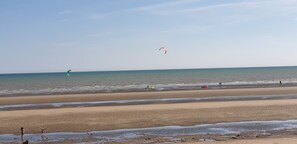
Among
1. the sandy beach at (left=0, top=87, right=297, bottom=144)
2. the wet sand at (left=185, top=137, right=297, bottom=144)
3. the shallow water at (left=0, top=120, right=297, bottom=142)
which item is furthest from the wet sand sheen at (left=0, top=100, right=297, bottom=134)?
the wet sand at (left=185, top=137, right=297, bottom=144)

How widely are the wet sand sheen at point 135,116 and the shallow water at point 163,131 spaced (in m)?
1.29

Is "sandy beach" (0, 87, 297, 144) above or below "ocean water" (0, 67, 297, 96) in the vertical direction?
below

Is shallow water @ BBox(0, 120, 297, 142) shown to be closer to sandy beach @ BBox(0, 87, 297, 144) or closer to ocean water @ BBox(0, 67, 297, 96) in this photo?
sandy beach @ BBox(0, 87, 297, 144)

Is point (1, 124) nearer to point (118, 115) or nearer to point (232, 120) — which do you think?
Result: point (118, 115)

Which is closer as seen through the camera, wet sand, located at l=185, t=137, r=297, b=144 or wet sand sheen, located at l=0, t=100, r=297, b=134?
wet sand, located at l=185, t=137, r=297, b=144

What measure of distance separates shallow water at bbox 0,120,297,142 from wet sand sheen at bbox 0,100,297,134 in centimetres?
129

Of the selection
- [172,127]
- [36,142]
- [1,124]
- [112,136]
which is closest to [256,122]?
[172,127]

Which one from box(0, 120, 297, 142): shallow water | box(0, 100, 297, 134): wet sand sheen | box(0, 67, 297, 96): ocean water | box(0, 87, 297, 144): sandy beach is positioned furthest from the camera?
box(0, 67, 297, 96): ocean water

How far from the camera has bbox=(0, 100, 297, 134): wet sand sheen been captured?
26094mm

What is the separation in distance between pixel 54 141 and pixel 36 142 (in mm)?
Answer: 866

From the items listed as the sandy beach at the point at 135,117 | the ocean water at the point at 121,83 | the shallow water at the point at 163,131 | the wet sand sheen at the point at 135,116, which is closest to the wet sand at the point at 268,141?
the shallow water at the point at 163,131

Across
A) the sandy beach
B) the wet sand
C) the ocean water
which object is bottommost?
the wet sand

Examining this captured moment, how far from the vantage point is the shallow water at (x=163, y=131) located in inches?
867

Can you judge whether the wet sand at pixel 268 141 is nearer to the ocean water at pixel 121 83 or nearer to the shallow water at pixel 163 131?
the shallow water at pixel 163 131
